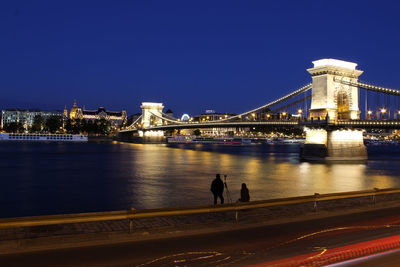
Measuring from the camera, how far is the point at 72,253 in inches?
275

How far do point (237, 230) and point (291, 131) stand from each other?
147947 mm

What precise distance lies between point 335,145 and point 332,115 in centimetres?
400

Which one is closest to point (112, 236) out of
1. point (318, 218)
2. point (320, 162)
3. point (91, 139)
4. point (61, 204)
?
point (318, 218)

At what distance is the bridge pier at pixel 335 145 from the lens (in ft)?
155

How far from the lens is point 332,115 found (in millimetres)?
48469

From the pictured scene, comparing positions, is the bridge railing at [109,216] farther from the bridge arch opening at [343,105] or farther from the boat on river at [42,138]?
the boat on river at [42,138]

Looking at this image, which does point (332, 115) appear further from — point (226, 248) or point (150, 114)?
point (150, 114)

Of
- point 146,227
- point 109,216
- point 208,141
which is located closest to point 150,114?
point 208,141

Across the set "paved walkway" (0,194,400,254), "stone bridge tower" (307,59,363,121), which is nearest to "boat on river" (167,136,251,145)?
"stone bridge tower" (307,59,363,121)

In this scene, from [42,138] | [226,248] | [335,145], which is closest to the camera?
[226,248]

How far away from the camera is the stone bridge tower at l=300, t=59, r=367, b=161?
4738 centimetres

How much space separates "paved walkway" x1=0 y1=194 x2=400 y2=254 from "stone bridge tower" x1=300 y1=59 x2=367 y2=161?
121 feet

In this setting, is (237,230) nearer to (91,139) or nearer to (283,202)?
(283,202)

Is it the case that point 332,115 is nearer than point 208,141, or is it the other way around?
point 332,115
